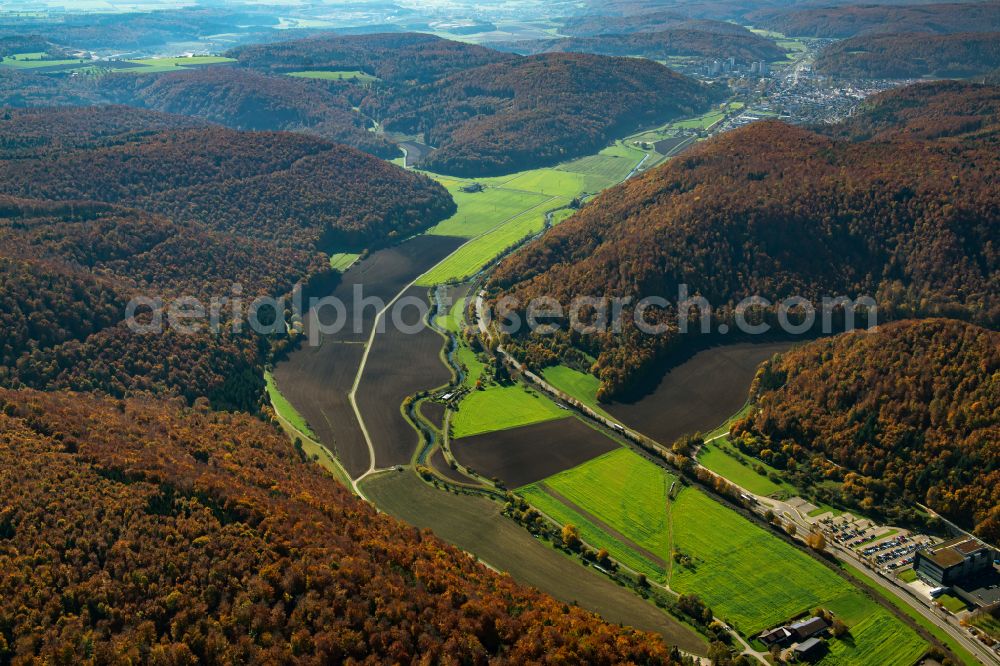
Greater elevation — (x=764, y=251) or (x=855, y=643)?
(x=764, y=251)

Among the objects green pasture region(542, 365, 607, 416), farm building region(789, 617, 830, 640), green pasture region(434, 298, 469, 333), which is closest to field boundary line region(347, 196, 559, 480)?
green pasture region(434, 298, 469, 333)

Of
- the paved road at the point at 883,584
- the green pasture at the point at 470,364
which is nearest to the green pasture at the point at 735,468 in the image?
the paved road at the point at 883,584

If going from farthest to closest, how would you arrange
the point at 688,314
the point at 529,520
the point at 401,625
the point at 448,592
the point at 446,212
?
the point at 446,212, the point at 688,314, the point at 529,520, the point at 448,592, the point at 401,625

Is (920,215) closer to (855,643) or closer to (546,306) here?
(546,306)

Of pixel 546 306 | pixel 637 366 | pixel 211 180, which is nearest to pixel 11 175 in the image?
pixel 211 180

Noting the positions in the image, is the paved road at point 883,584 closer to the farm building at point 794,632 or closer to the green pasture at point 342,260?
the farm building at point 794,632

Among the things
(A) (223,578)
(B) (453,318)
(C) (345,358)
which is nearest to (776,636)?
(A) (223,578)
